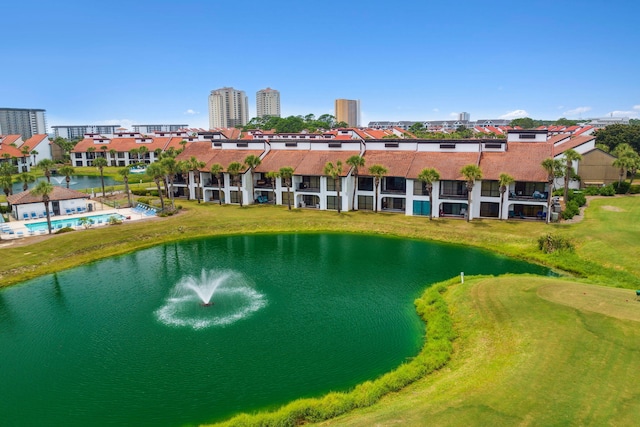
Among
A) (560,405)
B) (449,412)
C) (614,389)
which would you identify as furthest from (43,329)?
(614,389)

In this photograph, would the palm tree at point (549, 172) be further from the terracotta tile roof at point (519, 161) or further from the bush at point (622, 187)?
the bush at point (622, 187)

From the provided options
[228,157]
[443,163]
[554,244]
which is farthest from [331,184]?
[554,244]

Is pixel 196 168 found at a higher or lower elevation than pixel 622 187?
higher

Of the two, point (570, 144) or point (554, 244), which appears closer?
point (554, 244)

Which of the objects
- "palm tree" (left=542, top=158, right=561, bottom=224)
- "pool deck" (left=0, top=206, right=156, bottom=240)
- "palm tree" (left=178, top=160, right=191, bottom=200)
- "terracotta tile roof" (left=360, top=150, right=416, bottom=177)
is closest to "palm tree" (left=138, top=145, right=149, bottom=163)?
"palm tree" (left=178, top=160, right=191, bottom=200)

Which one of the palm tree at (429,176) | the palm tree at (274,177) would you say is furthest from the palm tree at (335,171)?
the palm tree at (429,176)

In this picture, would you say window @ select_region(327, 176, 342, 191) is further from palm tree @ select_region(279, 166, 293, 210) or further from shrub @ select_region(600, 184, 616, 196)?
shrub @ select_region(600, 184, 616, 196)

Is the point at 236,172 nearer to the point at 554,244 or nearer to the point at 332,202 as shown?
the point at 332,202

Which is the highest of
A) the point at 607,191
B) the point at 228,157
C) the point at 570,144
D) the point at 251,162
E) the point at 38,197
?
the point at 570,144
